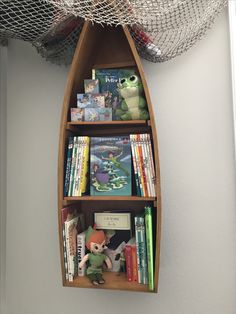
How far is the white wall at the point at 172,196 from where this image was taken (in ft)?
3.50

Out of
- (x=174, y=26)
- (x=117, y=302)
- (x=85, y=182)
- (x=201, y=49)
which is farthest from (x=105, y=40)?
(x=117, y=302)

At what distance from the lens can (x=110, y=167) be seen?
3.26 ft

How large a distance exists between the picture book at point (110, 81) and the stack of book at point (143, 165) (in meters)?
0.19

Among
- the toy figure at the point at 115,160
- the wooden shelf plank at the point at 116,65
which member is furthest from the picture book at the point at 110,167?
the wooden shelf plank at the point at 116,65

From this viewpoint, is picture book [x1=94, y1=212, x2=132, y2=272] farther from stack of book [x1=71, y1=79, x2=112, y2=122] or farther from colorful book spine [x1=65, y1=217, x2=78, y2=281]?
stack of book [x1=71, y1=79, x2=112, y2=122]

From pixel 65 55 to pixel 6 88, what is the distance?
0.38m

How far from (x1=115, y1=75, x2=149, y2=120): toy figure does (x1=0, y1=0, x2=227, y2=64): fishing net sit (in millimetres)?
178

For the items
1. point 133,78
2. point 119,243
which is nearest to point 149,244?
point 119,243

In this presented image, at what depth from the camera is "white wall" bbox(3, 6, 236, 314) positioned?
3.50 feet

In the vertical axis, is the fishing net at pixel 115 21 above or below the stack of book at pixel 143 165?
above

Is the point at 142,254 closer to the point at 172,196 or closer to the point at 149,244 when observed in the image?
the point at 149,244

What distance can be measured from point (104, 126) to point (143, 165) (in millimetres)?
265

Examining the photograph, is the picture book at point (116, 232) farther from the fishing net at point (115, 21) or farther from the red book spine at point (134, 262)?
the fishing net at point (115, 21)

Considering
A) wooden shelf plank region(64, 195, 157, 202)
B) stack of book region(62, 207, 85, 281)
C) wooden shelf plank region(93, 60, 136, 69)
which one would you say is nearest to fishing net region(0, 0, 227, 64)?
wooden shelf plank region(93, 60, 136, 69)
